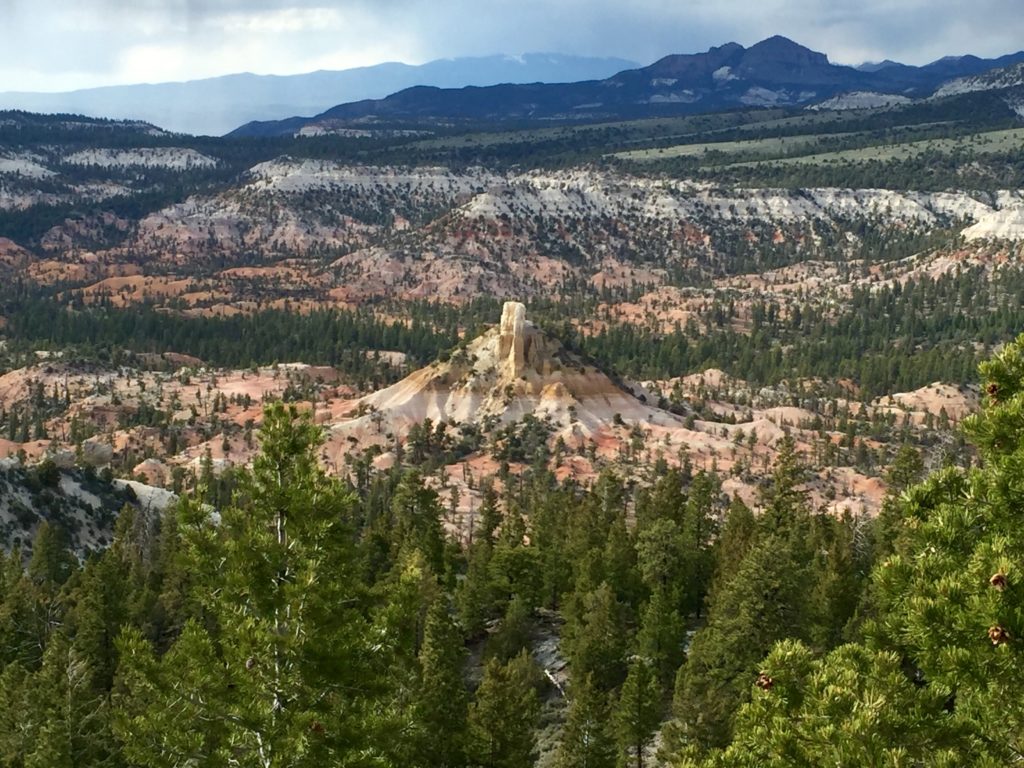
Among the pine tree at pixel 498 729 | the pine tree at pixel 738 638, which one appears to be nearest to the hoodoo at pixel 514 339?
the pine tree at pixel 738 638

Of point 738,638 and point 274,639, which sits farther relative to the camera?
point 738,638

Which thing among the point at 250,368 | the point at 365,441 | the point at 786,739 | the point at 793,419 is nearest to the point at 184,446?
the point at 365,441

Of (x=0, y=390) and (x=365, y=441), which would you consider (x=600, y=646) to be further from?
(x=0, y=390)

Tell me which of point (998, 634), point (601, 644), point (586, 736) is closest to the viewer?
point (998, 634)

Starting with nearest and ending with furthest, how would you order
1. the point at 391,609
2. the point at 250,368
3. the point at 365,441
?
the point at 391,609 < the point at 365,441 < the point at 250,368

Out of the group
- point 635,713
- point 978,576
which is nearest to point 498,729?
point 635,713

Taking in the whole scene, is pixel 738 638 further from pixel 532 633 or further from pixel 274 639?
pixel 274 639

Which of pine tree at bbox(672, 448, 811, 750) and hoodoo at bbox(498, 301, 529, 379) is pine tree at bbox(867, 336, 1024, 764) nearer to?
pine tree at bbox(672, 448, 811, 750)

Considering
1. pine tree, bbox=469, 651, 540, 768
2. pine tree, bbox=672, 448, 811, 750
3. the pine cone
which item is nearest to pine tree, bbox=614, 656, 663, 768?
pine tree, bbox=672, 448, 811, 750
